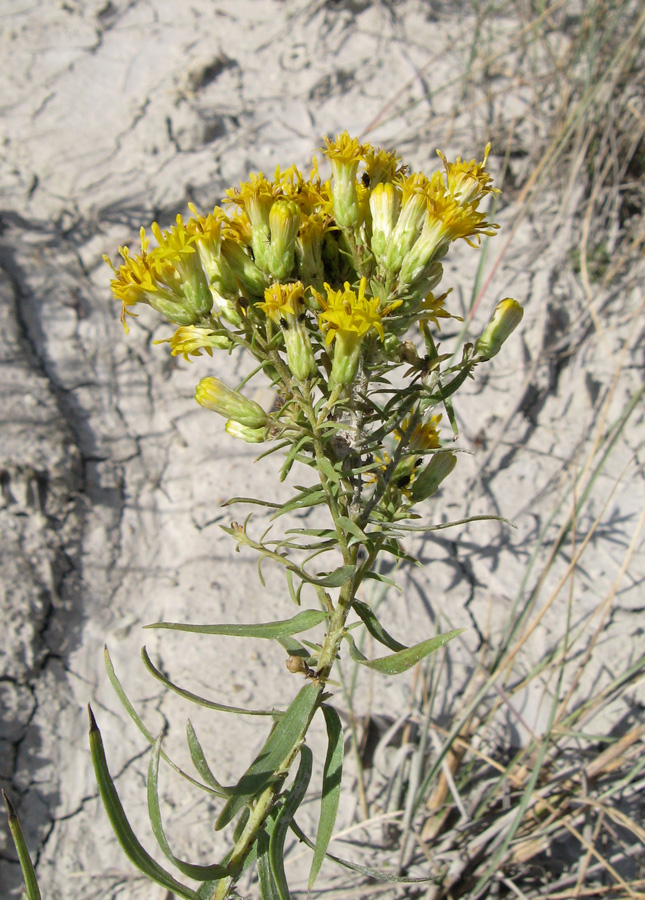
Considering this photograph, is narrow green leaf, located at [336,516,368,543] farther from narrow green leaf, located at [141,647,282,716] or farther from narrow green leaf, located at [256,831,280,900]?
narrow green leaf, located at [256,831,280,900]

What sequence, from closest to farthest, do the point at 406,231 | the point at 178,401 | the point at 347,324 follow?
1. the point at 347,324
2. the point at 406,231
3. the point at 178,401

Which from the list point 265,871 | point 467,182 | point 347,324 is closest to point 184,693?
point 265,871

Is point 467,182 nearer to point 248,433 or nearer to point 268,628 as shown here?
point 248,433

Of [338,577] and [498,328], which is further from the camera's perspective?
[498,328]

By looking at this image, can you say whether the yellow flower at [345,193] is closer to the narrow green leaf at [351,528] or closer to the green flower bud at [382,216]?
the green flower bud at [382,216]

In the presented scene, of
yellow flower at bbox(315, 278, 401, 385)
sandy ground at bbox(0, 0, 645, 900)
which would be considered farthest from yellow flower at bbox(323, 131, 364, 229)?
sandy ground at bbox(0, 0, 645, 900)

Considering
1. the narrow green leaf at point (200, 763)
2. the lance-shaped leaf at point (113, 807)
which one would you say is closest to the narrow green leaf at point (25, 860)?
the lance-shaped leaf at point (113, 807)

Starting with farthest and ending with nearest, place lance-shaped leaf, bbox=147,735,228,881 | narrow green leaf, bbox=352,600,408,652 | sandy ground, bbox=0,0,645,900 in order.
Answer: sandy ground, bbox=0,0,645,900 < narrow green leaf, bbox=352,600,408,652 < lance-shaped leaf, bbox=147,735,228,881
